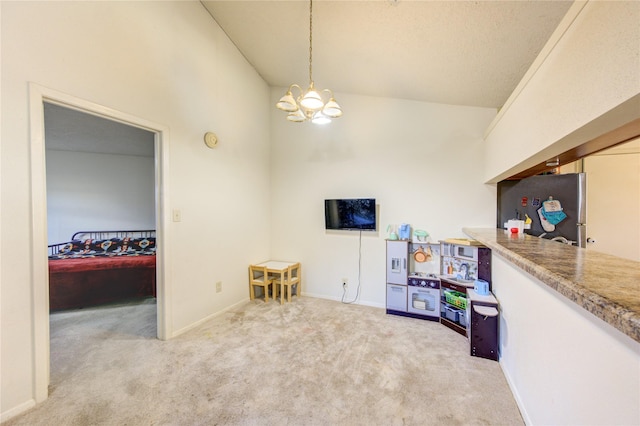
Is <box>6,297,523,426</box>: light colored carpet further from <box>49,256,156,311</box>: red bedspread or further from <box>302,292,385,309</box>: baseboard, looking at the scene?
<box>302,292,385,309</box>: baseboard

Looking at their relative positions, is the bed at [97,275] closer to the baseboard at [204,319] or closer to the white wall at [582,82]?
the baseboard at [204,319]

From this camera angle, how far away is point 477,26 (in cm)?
177

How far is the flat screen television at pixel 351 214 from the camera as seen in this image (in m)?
3.32

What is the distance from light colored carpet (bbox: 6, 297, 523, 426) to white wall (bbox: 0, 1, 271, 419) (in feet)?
1.21

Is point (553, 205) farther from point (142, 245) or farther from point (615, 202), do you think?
point (142, 245)

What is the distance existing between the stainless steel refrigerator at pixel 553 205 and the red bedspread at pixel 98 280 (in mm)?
4709

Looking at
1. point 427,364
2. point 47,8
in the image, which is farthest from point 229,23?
point 427,364

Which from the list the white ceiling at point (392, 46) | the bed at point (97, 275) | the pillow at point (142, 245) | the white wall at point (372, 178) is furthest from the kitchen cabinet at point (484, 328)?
the pillow at point (142, 245)

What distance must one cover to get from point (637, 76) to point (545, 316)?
118cm

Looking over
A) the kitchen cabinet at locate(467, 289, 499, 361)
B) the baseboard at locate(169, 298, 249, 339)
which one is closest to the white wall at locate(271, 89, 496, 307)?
the baseboard at locate(169, 298, 249, 339)

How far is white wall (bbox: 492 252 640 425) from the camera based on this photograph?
76cm

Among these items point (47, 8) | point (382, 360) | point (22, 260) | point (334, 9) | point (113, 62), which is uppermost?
point (334, 9)

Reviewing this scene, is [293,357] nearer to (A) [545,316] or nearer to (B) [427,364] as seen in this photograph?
(B) [427,364]

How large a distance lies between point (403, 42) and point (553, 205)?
2.17 metres
